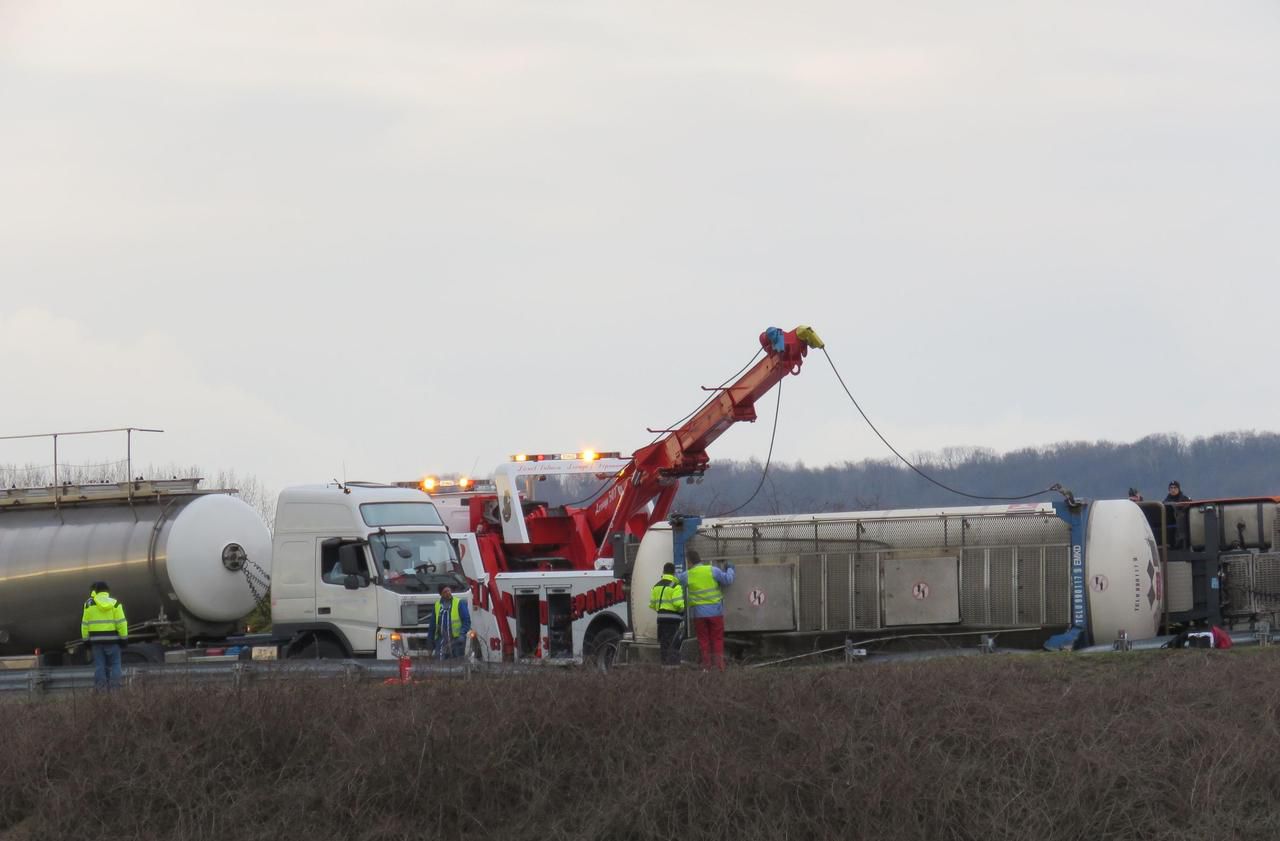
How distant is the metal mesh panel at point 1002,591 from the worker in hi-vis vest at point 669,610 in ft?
12.7

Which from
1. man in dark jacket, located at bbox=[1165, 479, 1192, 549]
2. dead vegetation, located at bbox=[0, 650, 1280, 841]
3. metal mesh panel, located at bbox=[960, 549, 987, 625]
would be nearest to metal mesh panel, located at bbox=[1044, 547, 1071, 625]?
metal mesh panel, located at bbox=[960, 549, 987, 625]

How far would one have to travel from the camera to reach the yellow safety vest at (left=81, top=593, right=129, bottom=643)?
19250 mm

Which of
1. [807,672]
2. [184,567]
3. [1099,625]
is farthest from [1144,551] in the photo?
[184,567]

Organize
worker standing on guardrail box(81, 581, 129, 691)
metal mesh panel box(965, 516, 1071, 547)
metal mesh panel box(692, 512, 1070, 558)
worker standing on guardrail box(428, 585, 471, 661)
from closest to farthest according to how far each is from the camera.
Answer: worker standing on guardrail box(81, 581, 129, 691) < metal mesh panel box(965, 516, 1071, 547) < metal mesh panel box(692, 512, 1070, 558) < worker standing on guardrail box(428, 585, 471, 661)

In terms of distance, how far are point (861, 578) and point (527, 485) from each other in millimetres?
7071

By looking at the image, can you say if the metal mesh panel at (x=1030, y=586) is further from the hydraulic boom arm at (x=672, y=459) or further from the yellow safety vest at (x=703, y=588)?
the hydraulic boom arm at (x=672, y=459)

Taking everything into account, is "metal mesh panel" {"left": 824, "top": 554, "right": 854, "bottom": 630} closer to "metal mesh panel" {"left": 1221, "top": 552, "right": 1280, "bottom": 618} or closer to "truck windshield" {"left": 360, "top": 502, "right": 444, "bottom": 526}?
"metal mesh panel" {"left": 1221, "top": 552, "right": 1280, "bottom": 618}

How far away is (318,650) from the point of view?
70.7 ft

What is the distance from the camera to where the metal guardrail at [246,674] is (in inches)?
578

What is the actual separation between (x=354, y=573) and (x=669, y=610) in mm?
4954

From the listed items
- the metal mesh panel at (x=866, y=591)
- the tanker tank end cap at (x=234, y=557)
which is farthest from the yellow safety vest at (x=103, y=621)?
the metal mesh panel at (x=866, y=591)

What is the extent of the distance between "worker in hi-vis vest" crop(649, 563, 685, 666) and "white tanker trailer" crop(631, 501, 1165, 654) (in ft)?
4.03

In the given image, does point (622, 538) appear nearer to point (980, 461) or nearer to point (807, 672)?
point (807, 672)

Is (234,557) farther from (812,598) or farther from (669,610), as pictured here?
(812,598)
